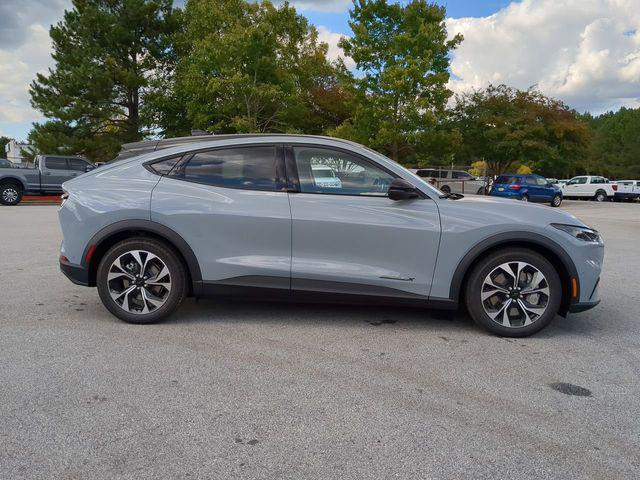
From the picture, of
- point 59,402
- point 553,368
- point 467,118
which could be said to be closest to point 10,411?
point 59,402

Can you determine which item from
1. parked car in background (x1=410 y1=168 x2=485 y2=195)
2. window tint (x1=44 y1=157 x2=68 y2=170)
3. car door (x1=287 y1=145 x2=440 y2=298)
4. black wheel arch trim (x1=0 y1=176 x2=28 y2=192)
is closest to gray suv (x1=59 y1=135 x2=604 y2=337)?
car door (x1=287 y1=145 x2=440 y2=298)

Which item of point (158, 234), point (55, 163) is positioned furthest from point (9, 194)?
point (158, 234)

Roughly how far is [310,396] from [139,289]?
2.06 m

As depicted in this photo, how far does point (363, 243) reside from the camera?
430cm

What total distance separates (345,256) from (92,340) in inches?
84.6

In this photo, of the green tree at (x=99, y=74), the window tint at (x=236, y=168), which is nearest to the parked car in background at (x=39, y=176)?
the green tree at (x=99, y=74)

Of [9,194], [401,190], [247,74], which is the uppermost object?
[247,74]

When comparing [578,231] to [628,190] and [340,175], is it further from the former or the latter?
[628,190]

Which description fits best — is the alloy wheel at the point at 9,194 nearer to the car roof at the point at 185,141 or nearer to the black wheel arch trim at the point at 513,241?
the car roof at the point at 185,141

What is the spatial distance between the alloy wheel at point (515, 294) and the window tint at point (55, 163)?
2062 cm

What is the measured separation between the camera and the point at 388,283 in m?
4.32

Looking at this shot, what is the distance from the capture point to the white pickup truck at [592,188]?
118 feet

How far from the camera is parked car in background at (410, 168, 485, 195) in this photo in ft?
108

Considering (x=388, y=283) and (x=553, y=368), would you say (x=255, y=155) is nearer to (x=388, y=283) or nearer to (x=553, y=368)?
(x=388, y=283)
